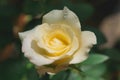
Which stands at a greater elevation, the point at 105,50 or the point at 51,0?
the point at 51,0

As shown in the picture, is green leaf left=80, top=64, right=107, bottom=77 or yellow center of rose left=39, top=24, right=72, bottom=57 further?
green leaf left=80, top=64, right=107, bottom=77

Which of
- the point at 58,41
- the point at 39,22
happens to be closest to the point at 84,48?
the point at 58,41

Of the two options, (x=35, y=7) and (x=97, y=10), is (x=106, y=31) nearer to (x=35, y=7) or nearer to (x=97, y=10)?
(x=97, y=10)

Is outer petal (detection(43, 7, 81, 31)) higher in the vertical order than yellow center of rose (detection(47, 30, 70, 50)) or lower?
higher

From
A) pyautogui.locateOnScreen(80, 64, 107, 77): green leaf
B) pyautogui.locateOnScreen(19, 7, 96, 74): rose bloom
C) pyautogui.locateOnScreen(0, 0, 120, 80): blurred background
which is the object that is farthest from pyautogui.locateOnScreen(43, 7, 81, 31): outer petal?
pyautogui.locateOnScreen(80, 64, 107, 77): green leaf

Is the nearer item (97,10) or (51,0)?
(51,0)

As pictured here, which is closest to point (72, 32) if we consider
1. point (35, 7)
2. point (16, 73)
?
point (35, 7)

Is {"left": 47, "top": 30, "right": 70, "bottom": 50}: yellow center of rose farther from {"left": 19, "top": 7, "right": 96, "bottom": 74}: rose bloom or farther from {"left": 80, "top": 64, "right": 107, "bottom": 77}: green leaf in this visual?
{"left": 80, "top": 64, "right": 107, "bottom": 77}: green leaf
